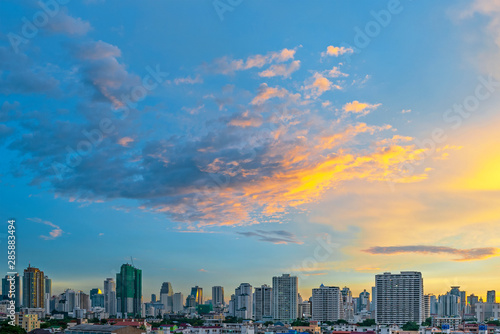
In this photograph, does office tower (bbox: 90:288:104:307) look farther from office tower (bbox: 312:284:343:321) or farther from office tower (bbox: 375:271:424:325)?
office tower (bbox: 375:271:424:325)

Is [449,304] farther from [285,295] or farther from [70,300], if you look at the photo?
[70,300]

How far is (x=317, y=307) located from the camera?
75.4 metres

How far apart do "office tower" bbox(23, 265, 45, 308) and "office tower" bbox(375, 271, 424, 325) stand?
5589 cm

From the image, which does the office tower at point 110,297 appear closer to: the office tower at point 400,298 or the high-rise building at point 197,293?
the high-rise building at point 197,293

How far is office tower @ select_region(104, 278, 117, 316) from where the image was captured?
104 meters

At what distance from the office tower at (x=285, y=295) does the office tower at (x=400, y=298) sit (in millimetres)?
16845

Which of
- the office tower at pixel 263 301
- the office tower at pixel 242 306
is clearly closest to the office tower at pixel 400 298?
the office tower at pixel 263 301

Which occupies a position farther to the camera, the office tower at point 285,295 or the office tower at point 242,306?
the office tower at point 242,306

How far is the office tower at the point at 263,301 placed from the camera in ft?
268

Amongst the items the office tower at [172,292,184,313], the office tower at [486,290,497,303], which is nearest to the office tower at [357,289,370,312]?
the office tower at [486,290,497,303]

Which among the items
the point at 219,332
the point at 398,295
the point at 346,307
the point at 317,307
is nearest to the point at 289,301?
the point at 317,307

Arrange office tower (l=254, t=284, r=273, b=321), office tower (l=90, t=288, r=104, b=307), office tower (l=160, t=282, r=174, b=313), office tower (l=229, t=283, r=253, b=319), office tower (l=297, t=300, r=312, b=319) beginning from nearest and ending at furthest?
office tower (l=254, t=284, r=273, b=321), office tower (l=297, t=300, r=312, b=319), office tower (l=229, t=283, r=253, b=319), office tower (l=90, t=288, r=104, b=307), office tower (l=160, t=282, r=174, b=313)

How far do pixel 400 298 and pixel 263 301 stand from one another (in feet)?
86.4

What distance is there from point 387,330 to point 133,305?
72.2 metres
